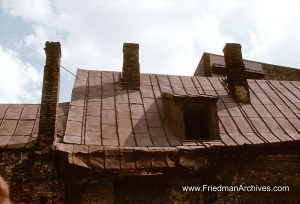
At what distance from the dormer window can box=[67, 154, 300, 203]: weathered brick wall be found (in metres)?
1.14

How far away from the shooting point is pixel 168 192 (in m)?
7.36

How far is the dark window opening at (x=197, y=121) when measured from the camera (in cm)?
929

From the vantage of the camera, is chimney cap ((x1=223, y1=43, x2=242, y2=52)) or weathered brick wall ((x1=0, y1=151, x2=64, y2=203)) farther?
chimney cap ((x1=223, y1=43, x2=242, y2=52))

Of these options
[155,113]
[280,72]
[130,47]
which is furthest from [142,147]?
[280,72]

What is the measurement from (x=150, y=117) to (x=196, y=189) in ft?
8.22

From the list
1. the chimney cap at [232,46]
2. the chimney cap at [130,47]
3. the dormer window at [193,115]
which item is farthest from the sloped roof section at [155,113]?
the chimney cap at [232,46]

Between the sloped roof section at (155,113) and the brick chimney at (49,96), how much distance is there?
42 cm

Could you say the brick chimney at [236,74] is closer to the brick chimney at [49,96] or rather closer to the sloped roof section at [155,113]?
the sloped roof section at [155,113]

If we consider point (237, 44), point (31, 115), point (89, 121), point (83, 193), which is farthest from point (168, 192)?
point (237, 44)

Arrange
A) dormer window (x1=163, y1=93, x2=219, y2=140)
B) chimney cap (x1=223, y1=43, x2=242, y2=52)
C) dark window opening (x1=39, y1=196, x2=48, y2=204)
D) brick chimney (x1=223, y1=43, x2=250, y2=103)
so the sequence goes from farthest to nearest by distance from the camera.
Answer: chimney cap (x1=223, y1=43, x2=242, y2=52) < brick chimney (x1=223, y1=43, x2=250, y2=103) < dormer window (x1=163, y1=93, x2=219, y2=140) < dark window opening (x1=39, y1=196, x2=48, y2=204)

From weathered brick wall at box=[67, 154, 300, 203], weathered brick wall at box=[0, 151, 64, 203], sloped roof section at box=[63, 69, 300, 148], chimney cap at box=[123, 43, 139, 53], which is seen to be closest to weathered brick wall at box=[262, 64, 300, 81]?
sloped roof section at box=[63, 69, 300, 148]

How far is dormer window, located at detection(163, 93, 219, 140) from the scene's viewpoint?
343 inches

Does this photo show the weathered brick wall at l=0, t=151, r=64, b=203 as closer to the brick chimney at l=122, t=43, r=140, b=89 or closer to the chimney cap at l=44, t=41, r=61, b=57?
the chimney cap at l=44, t=41, r=61, b=57

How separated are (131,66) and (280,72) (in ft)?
42.6
